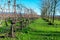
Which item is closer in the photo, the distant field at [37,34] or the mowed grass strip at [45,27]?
the distant field at [37,34]

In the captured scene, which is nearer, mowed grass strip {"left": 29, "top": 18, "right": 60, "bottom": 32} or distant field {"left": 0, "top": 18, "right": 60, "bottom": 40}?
distant field {"left": 0, "top": 18, "right": 60, "bottom": 40}

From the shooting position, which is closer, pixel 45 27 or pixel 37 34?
pixel 37 34

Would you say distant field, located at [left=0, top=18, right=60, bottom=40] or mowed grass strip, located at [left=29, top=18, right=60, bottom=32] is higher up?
distant field, located at [left=0, top=18, right=60, bottom=40]

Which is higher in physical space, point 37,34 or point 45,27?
point 37,34

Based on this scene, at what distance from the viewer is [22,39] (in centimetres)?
1587

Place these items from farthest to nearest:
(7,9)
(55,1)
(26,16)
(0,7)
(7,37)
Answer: (55,1), (26,16), (7,9), (0,7), (7,37)

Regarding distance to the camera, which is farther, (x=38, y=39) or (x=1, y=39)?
(x=38, y=39)

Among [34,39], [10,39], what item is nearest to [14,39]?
[10,39]

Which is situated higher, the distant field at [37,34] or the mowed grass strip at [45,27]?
the distant field at [37,34]

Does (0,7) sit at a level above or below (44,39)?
above

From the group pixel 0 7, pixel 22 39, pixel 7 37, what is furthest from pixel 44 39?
pixel 0 7

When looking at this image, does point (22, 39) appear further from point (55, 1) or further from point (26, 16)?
point (55, 1)

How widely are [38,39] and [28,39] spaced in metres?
0.75

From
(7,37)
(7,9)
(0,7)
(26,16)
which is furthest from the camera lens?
(26,16)
